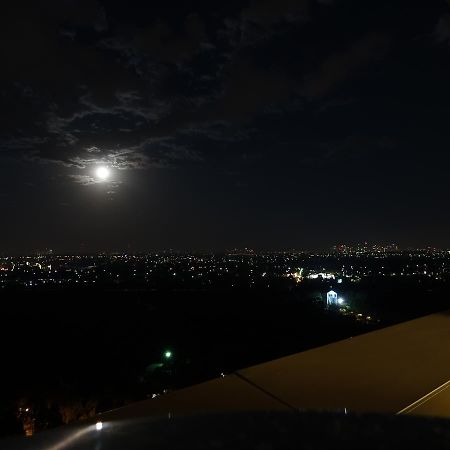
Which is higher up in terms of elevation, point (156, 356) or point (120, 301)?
point (120, 301)

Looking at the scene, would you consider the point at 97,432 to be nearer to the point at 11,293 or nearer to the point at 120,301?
the point at 120,301

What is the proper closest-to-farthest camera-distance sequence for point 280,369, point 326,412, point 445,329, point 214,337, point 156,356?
point 326,412, point 280,369, point 445,329, point 156,356, point 214,337

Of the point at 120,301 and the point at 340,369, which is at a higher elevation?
the point at 120,301

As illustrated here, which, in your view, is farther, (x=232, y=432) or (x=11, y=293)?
(x=11, y=293)

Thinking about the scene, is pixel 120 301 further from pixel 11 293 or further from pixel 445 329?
pixel 445 329

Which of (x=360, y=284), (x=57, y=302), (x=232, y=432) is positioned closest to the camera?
(x=232, y=432)

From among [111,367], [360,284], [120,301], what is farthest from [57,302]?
[360,284]

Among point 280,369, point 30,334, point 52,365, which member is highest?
point 30,334

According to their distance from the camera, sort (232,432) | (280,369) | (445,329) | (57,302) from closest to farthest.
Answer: (232,432)
(280,369)
(445,329)
(57,302)

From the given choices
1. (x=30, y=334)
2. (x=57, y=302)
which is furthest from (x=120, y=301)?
(x=30, y=334)
